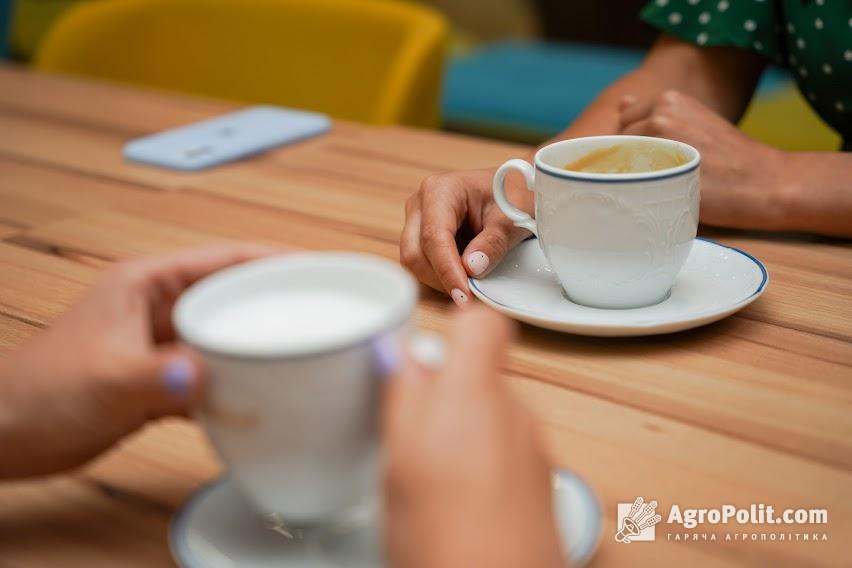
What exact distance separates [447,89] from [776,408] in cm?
209

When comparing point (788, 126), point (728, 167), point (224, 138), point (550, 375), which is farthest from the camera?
point (788, 126)

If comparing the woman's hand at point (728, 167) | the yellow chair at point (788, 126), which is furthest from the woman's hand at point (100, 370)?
the yellow chair at point (788, 126)

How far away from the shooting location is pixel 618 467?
0.56m

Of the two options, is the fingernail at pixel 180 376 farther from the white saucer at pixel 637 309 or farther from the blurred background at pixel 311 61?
the blurred background at pixel 311 61

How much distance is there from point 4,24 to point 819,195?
1.88 m

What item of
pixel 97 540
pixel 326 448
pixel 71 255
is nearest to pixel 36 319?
pixel 71 255

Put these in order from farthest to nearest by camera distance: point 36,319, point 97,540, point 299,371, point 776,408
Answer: point 36,319 → point 776,408 → point 97,540 → point 299,371

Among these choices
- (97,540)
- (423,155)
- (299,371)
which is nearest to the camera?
(299,371)

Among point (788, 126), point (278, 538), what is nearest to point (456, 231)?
point (278, 538)

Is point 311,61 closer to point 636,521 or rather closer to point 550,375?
point 550,375

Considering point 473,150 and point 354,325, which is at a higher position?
point 354,325

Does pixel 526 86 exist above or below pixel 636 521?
below

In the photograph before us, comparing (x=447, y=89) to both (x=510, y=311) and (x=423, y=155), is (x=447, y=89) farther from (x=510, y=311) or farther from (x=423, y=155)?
(x=510, y=311)

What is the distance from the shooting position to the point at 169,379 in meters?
0.42
